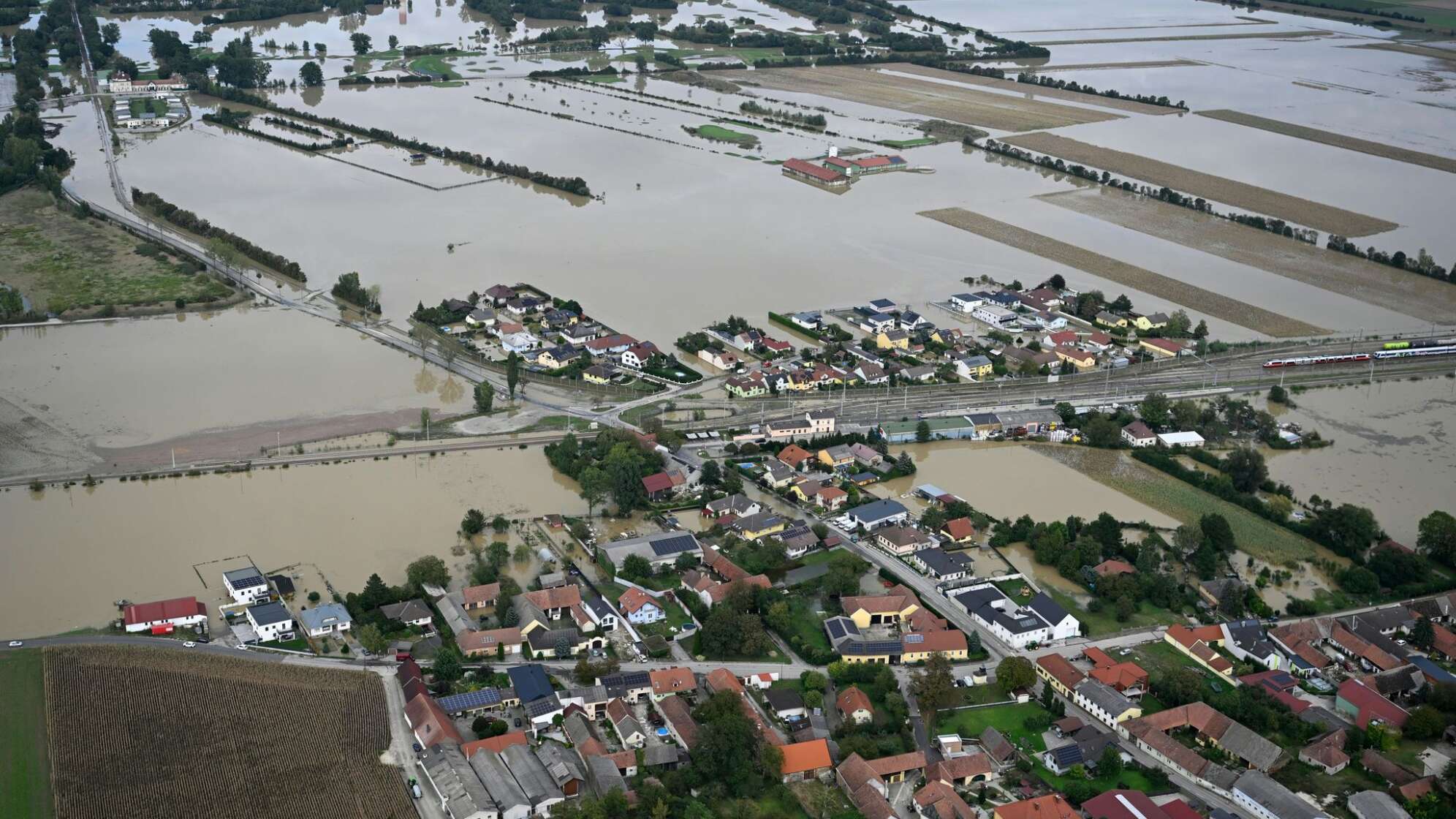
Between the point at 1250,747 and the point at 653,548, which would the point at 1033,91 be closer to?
the point at 653,548

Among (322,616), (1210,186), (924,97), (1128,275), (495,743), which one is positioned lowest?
(495,743)

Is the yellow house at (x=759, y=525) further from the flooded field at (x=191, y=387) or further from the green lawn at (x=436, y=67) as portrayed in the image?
the green lawn at (x=436, y=67)

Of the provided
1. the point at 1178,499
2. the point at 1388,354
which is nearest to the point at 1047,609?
the point at 1178,499

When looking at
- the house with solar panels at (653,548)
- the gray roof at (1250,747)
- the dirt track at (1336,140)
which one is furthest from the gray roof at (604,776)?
the dirt track at (1336,140)

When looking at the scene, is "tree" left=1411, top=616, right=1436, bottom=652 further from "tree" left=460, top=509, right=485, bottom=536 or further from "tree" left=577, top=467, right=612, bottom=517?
"tree" left=460, top=509, right=485, bottom=536

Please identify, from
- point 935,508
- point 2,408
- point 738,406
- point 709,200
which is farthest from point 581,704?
point 709,200
